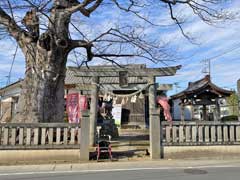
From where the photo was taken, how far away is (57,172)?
9.30 meters

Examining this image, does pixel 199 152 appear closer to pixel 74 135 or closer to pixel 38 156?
pixel 74 135

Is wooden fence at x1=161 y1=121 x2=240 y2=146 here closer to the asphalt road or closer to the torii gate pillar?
the torii gate pillar

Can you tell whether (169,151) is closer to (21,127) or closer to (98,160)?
(98,160)

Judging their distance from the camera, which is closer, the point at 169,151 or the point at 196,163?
the point at 196,163

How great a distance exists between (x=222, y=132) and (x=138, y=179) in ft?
18.6

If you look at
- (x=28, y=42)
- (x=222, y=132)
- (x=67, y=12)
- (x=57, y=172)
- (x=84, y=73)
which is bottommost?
(x=57, y=172)

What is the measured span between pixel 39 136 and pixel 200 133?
647 centimetres

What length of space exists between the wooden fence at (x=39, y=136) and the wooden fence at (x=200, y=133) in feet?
12.1

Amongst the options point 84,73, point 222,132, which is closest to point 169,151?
point 222,132

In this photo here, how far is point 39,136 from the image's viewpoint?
37.8 ft

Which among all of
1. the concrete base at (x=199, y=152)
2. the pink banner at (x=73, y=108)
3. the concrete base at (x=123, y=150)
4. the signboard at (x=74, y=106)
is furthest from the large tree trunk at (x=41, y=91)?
the concrete base at (x=199, y=152)

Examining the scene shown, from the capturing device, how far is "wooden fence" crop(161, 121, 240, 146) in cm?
1202

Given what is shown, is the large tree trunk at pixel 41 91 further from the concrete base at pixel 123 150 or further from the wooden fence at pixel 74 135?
the concrete base at pixel 123 150

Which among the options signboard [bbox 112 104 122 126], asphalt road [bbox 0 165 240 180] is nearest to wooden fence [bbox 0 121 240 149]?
asphalt road [bbox 0 165 240 180]
